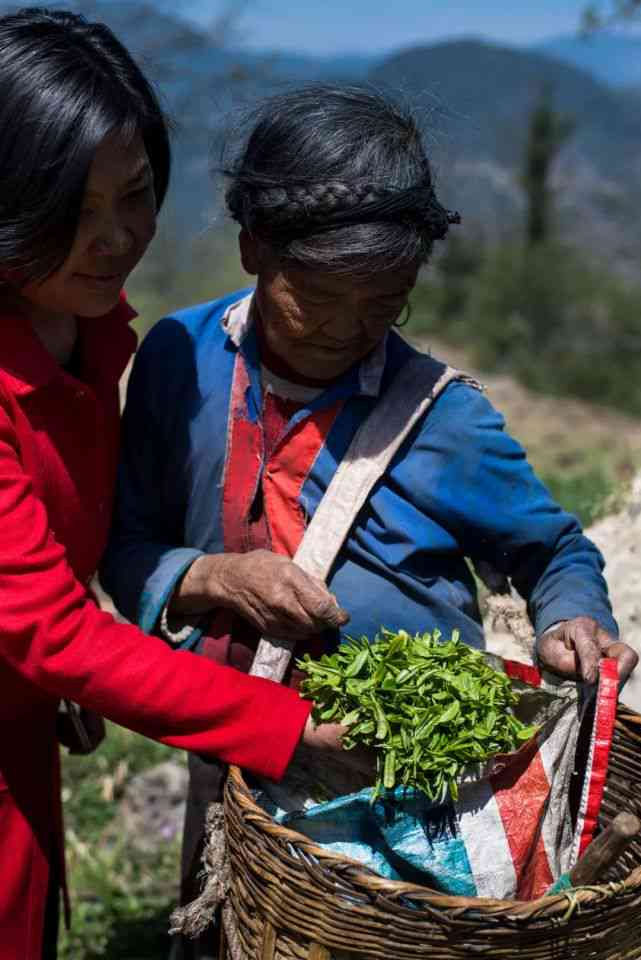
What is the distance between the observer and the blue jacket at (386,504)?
222 cm

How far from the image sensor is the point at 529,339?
1850 cm

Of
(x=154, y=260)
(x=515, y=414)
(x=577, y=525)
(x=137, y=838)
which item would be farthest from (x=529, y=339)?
(x=577, y=525)

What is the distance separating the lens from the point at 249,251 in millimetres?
2211

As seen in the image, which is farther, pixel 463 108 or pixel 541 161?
pixel 541 161

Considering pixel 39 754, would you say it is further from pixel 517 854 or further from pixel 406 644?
pixel 517 854

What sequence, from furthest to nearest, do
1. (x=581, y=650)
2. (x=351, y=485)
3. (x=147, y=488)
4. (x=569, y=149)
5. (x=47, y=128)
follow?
(x=569, y=149)
(x=147, y=488)
(x=351, y=485)
(x=581, y=650)
(x=47, y=128)

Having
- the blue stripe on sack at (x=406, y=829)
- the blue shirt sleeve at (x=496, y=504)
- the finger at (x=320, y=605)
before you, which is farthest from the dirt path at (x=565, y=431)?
the blue stripe on sack at (x=406, y=829)

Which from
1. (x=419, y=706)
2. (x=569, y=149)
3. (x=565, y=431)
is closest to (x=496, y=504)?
(x=419, y=706)

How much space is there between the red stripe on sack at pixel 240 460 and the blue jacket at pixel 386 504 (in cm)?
2

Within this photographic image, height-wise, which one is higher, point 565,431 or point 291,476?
point 291,476

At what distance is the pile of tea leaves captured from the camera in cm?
190

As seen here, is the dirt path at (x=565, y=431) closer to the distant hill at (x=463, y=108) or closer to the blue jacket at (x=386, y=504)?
the distant hill at (x=463, y=108)

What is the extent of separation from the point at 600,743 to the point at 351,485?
2.14 feet

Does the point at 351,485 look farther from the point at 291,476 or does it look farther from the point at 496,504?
the point at 496,504
